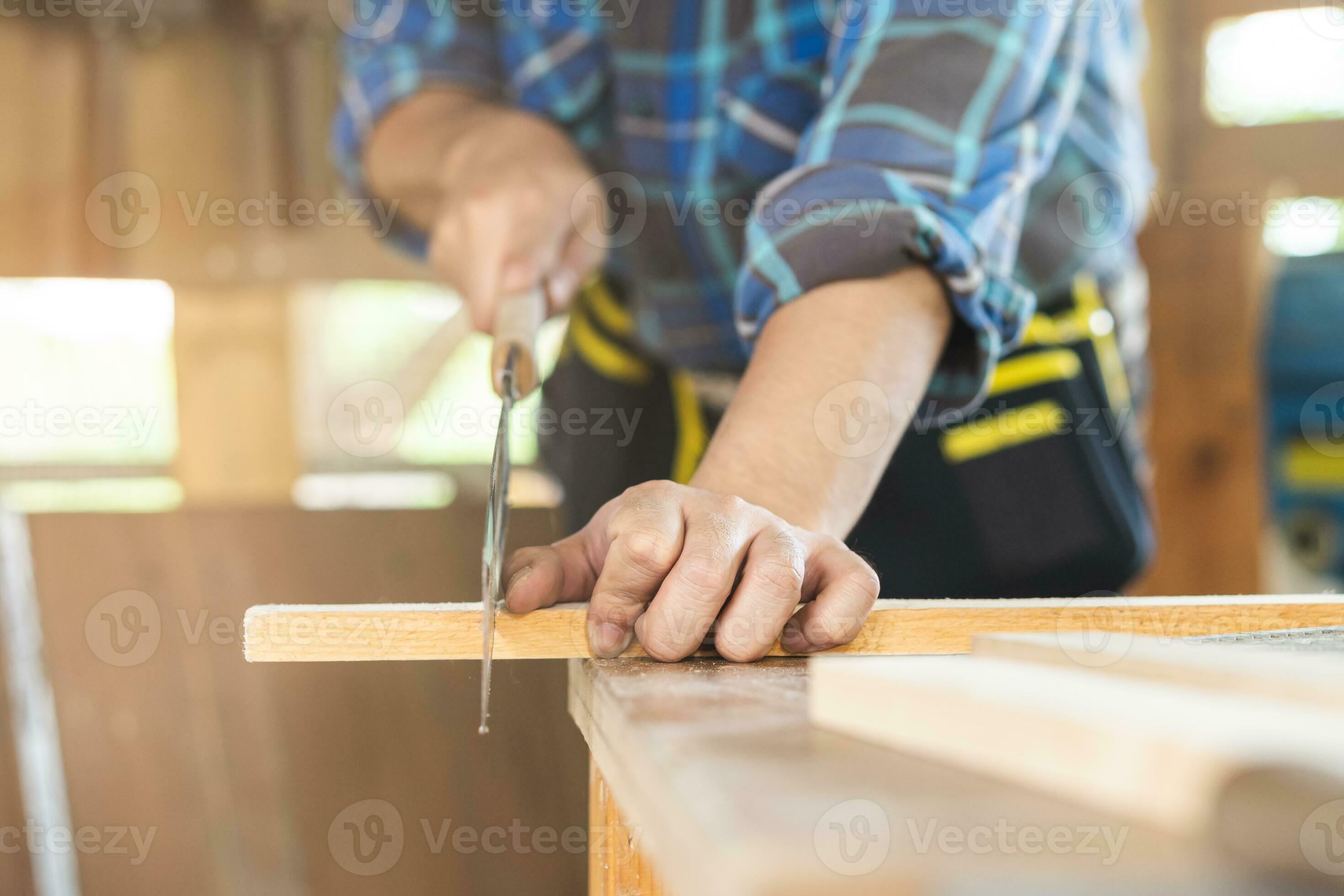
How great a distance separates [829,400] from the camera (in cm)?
61

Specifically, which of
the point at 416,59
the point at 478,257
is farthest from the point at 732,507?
the point at 416,59

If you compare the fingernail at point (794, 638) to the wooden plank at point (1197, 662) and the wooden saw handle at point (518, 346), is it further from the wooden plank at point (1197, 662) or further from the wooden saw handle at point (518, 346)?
the wooden saw handle at point (518, 346)

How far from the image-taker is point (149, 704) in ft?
4.53

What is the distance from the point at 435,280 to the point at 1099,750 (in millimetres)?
2274

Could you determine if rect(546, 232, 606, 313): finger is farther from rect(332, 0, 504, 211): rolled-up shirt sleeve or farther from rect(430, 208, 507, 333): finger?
rect(332, 0, 504, 211): rolled-up shirt sleeve

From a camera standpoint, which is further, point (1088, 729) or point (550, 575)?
point (550, 575)

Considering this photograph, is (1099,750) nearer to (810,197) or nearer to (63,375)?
(810,197)

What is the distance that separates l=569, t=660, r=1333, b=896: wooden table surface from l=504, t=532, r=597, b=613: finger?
0.17 m

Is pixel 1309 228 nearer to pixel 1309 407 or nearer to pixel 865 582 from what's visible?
pixel 1309 407

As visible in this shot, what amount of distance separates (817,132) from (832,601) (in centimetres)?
36

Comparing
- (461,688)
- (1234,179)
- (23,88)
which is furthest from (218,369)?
(1234,179)

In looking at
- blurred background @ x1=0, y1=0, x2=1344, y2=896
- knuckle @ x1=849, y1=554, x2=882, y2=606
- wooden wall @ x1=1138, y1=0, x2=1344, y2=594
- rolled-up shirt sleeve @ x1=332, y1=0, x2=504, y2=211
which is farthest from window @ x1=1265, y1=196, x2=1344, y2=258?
knuckle @ x1=849, y1=554, x2=882, y2=606

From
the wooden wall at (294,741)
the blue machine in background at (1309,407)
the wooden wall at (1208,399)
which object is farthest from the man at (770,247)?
the blue machine in background at (1309,407)

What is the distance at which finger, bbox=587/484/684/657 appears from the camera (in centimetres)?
46
